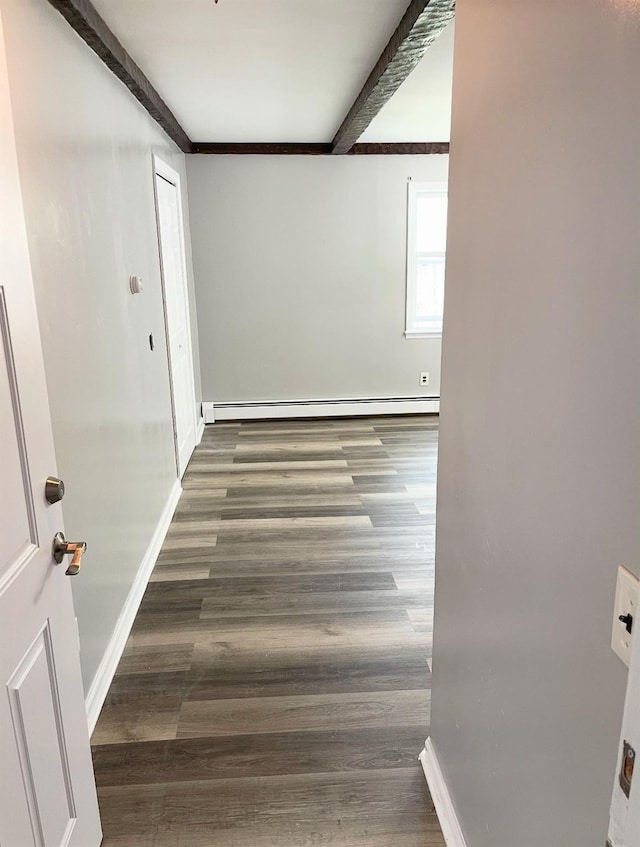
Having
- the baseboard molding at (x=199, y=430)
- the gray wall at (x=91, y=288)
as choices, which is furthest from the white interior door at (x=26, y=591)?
the baseboard molding at (x=199, y=430)

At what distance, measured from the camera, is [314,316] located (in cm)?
559

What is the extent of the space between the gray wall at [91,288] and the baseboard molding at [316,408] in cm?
235

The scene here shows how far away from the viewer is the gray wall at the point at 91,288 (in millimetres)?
1827

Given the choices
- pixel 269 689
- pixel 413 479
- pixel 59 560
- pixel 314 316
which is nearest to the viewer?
pixel 59 560

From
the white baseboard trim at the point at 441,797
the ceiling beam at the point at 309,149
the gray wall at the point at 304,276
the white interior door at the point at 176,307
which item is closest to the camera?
the white baseboard trim at the point at 441,797

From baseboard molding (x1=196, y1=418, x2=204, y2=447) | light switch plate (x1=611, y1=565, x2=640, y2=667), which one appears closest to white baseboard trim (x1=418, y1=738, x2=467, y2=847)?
light switch plate (x1=611, y1=565, x2=640, y2=667)

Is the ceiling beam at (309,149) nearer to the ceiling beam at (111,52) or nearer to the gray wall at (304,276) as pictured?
the gray wall at (304,276)

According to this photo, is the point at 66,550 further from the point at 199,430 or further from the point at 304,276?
the point at 304,276

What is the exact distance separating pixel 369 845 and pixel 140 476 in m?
1.92

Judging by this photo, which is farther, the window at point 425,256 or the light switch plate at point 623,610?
the window at point 425,256

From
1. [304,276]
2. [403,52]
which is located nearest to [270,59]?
[403,52]

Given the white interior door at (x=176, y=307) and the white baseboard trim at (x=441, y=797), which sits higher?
the white interior door at (x=176, y=307)

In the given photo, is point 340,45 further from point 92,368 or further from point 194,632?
point 194,632

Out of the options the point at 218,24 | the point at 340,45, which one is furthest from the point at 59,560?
the point at 340,45
